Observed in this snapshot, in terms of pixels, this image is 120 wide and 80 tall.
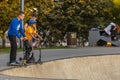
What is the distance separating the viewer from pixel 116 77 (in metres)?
18.4

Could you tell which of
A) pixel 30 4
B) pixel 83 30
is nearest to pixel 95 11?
pixel 83 30

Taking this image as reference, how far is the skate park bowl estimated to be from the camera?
48.1 feet

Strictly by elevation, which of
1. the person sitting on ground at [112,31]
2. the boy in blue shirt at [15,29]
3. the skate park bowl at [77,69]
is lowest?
the person sitting on ground at [112,31]

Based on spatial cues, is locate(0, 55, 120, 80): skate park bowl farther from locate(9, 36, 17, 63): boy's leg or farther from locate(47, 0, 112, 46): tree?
locate(47, 0, 112, 46): tree

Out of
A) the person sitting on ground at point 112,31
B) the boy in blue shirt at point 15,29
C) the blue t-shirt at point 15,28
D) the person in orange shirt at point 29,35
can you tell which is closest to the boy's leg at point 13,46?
the boy in blue shirt at point 15,29

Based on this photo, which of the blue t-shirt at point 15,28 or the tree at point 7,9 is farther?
the tree at point 7,9

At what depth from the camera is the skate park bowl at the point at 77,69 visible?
14.6 metres

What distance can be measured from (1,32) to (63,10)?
383 inches

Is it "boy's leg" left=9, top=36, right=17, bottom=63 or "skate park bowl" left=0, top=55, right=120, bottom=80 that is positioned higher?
"boy's leg" left=9, top=36, right=17, bottom=63

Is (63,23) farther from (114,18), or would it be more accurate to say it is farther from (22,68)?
(22,68)

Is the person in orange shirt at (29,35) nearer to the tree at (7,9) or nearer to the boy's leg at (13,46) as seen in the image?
the boy's leg at (13,46)

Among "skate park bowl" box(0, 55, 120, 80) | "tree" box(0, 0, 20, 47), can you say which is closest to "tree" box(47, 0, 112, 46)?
"tree" box(0, 0, 20, 47)

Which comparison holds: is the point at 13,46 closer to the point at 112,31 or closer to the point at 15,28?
the point at 15,28

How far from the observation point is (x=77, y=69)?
1716cm
